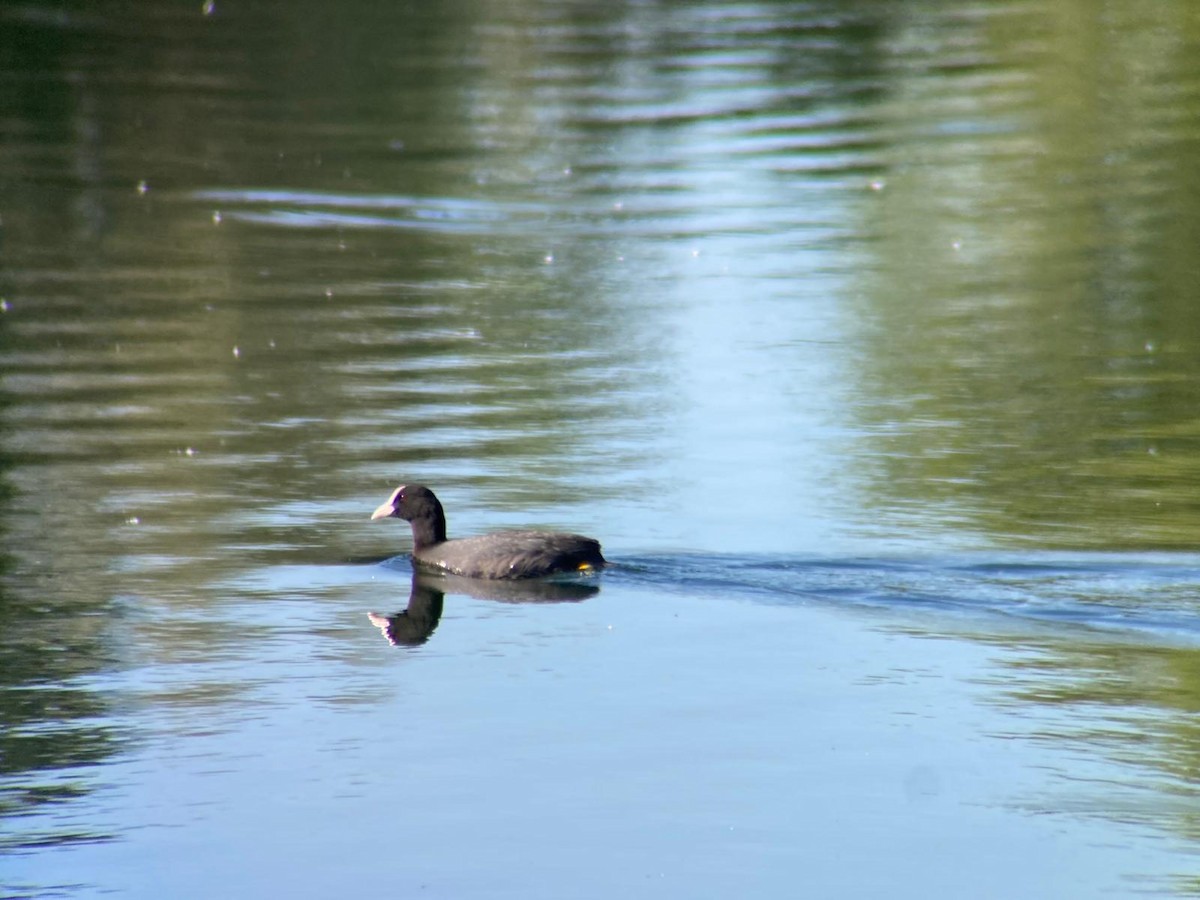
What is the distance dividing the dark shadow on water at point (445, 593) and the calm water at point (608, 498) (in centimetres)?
4

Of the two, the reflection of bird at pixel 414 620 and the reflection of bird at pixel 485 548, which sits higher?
the reflection of bird at pixel 485 548

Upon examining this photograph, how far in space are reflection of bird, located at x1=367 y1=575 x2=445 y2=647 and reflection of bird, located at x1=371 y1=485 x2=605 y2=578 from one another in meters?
0.29

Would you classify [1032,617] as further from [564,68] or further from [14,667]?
[564,68]

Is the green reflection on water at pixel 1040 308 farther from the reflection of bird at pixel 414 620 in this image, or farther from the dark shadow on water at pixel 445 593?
the reflection of bird at pixel 414 620

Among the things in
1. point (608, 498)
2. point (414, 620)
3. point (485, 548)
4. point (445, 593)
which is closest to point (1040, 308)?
point (608, 498)

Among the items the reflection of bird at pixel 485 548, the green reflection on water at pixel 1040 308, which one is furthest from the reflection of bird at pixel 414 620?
the green reflection on water at pixel 1040 308

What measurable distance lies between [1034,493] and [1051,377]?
3.45 metres

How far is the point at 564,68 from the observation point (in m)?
33.8

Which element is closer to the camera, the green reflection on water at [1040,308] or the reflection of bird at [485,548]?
the reflection of bird at [485,548]

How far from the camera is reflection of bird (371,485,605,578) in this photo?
11.1m

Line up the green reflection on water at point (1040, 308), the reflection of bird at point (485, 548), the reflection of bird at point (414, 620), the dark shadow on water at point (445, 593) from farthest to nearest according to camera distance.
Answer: the green reflection on water at point (1040, 308) < the reflection of bird at point (485, 548) < the dark shadow on water at point (445, 593) < the reflection of bird at point (414, 620)

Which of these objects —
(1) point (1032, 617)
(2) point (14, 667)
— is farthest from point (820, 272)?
(2) point (14, 667)

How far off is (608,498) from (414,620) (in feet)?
7.54

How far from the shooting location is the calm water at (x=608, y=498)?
809 centimetres
